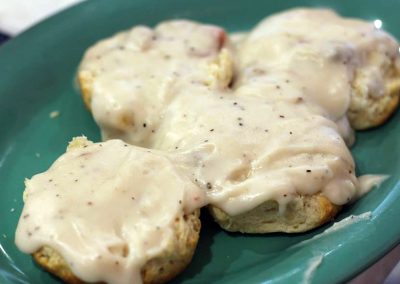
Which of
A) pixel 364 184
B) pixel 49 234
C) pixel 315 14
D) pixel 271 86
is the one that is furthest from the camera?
pixel 315 14

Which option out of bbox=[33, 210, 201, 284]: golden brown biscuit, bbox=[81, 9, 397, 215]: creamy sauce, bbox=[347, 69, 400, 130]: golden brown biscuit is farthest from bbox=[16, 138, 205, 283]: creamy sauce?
bbox=[347, 69, 400, 130]: golden brown biscuit

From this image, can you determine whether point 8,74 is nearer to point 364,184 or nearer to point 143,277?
point 143,277

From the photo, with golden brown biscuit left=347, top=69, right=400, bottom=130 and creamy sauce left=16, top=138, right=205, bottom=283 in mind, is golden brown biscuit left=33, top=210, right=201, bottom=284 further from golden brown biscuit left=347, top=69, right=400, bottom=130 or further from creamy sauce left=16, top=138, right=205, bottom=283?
golden brown biscuit left=347, top=69, right=400, bottom=130

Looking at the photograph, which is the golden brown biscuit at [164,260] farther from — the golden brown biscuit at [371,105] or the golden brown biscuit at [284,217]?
the golden brown biscuit at [371,105]

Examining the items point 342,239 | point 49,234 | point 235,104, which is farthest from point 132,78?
point 342,239

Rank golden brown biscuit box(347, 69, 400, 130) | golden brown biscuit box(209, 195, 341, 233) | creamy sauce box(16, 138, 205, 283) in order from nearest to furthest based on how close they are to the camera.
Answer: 1. creamy sauce box(16, 138, 205, 283)
2. golden brown biscuit box(209, 195, 341, 233)
3. golden brown biscuit box(347, 69, 400, 130)

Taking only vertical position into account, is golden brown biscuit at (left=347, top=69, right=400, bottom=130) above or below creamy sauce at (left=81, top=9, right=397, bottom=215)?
below
